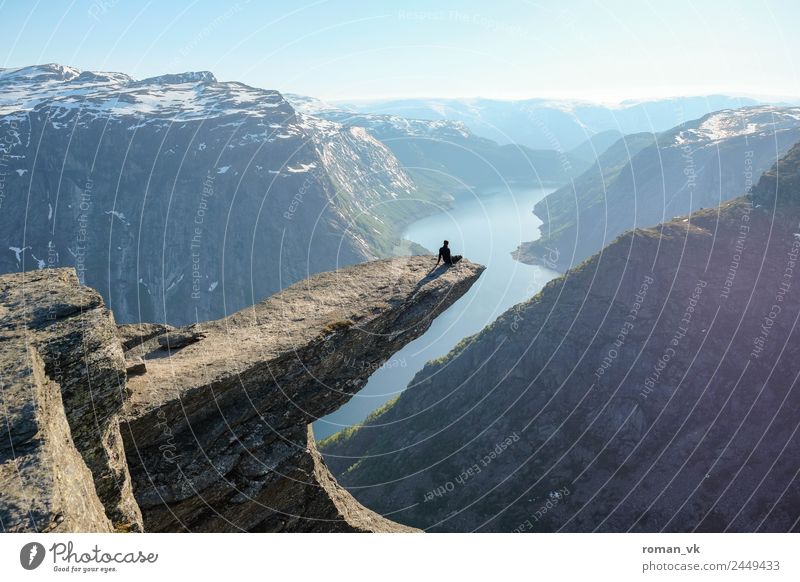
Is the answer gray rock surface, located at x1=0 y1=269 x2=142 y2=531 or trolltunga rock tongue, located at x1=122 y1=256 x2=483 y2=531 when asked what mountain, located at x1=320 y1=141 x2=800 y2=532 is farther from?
gray rock surface, located at x1=0 y1=269 x2=142 y2=531

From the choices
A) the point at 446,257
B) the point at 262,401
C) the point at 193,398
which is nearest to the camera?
the point at 193,398

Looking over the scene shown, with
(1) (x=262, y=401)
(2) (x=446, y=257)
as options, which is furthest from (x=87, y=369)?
(2) (x=446, y=257)

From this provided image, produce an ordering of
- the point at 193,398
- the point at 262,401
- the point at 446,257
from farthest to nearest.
Answer: the point at 446,257, the point at 262,401, the point at 193,398

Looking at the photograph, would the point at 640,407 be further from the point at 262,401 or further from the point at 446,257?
the point at 262,401

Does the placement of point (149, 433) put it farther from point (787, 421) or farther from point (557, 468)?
point (787, 421)

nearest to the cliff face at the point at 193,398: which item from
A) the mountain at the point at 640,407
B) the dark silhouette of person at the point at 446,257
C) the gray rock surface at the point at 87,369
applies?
the gray rock surface at the point at 87,369

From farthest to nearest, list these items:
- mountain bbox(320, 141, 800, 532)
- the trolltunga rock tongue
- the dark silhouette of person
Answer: mountain bbox(320, 141, 800, 532), the dark silhouette of person, the trolltunga rock tongue

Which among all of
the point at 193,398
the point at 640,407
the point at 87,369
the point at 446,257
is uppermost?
the point at 446,257

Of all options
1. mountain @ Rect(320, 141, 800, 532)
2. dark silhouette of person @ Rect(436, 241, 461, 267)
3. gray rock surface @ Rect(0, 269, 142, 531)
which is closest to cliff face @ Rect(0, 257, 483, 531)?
gray rock surface @ Rect(0, 269, 142, 531)
